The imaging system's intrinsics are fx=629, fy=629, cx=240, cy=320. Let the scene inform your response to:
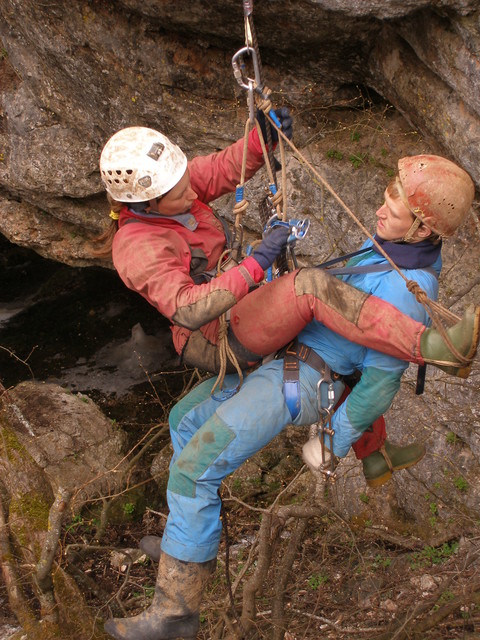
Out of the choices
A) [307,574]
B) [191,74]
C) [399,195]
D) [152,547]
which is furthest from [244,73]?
[307,574]

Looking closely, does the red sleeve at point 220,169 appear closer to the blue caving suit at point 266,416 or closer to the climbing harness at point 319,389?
the blue caving suit at point 266,416

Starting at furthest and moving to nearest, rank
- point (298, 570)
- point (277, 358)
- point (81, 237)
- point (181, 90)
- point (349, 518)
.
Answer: point (81, 237) < point (349, 518) < point (181, 90) < point (298, 570) < point (277, 358)

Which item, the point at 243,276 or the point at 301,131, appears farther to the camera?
the point at 301,131

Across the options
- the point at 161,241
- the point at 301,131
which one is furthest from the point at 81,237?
the point at 161,241

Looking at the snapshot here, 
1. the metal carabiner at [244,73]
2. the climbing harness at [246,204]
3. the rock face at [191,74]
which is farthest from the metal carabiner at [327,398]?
the rock face at [191,74]

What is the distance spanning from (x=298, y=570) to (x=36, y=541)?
217 cm

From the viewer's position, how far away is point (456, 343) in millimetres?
2443

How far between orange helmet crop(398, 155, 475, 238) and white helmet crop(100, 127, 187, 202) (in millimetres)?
1081

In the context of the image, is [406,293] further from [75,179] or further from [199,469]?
[75,179]

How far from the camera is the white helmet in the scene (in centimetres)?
291

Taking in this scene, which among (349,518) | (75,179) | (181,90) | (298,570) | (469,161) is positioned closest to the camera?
(469,161)

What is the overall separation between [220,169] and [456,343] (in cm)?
168

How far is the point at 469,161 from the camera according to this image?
175 inches

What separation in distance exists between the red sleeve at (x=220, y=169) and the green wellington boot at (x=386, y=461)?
170 centimetres
